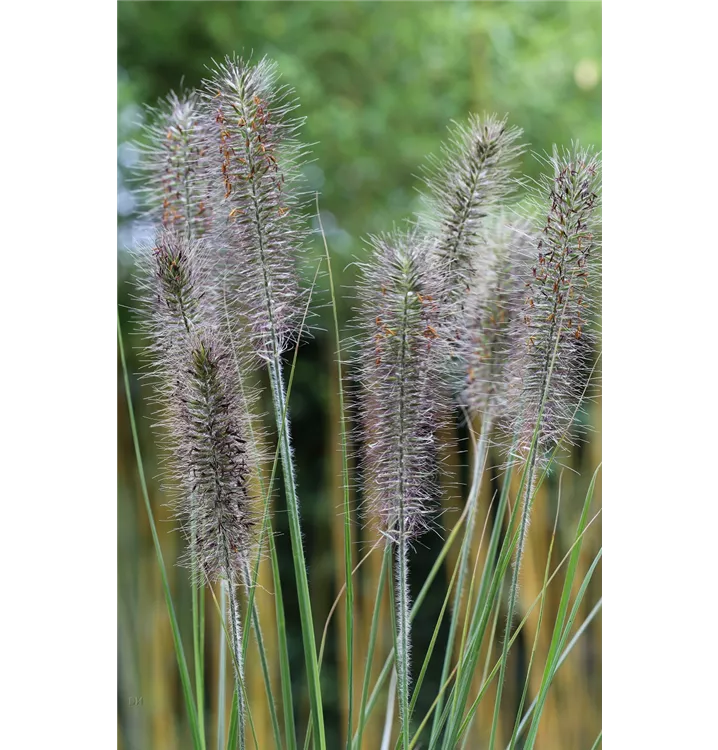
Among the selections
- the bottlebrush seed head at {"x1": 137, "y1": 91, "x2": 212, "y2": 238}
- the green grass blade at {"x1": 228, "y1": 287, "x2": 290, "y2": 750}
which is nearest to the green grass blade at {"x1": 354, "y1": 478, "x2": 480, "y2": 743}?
the green grass blade at {"x1": 228, "y1": 287, "x2": 290, "y2": 750}

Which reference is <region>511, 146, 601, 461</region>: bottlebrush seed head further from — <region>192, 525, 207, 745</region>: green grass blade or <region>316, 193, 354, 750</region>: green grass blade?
<region>192, 525, 207, 745</region>: green grass blade

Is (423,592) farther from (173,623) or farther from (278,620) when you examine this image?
(173,623)

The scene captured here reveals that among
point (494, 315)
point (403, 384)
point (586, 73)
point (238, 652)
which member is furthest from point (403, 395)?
point (586, 73)

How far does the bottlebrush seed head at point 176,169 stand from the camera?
3.69ft

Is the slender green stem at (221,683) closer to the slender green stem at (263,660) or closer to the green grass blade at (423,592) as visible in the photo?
the slender green stem at (263,660)

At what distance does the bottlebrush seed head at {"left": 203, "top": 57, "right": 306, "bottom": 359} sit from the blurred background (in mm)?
48

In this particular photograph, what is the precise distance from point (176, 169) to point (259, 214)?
0.63 ft

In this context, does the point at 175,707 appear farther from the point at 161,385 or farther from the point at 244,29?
the point at 244,29

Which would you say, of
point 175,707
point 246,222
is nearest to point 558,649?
point 175,707

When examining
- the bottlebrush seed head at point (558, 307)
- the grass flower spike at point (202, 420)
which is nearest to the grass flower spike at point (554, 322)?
the bottlebrush seed head at point (558, 307)

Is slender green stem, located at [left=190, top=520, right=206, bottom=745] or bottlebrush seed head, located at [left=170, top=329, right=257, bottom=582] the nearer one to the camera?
bottlebrush seed head, located at [left=170, top=329, right=257, bottom=582]

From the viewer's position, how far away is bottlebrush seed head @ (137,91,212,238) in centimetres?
113

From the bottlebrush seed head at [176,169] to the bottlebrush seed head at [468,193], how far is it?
1.03 feet

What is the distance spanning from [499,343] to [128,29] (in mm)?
780
